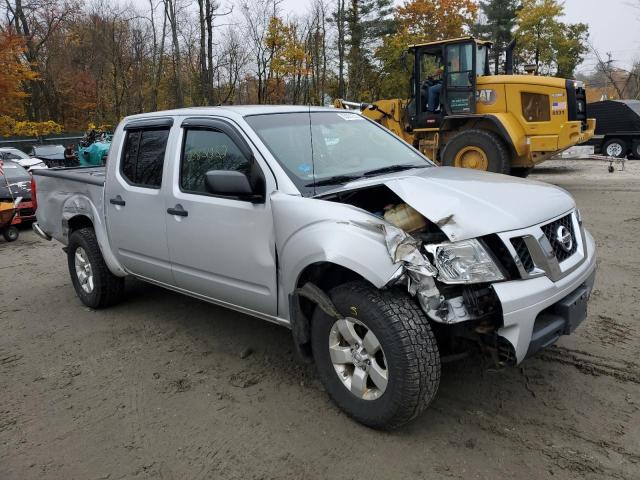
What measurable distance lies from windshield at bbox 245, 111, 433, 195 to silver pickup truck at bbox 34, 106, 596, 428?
1cm

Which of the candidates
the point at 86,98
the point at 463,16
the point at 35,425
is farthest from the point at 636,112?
the point at 86,98

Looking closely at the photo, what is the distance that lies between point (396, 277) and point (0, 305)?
5.00 meters

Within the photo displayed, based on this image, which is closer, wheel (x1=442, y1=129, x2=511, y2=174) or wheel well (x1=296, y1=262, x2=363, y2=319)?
wheel well (x1=296, y1=262, x2=363, y2=319)

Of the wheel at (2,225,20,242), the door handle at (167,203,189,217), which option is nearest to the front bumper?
the door handle at (167,203,189,217)

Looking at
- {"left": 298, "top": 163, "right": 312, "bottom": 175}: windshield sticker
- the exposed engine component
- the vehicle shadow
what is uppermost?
{"left": 298, "top": 163, "right": 312, "bottom": 175}: windshield sticker

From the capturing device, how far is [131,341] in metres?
4.50

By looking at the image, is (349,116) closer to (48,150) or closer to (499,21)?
(48,150)

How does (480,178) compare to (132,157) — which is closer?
(480,178)

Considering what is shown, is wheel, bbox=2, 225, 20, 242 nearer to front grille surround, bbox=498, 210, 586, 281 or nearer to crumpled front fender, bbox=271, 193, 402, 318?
crumpled front fender, bbox=271, 193, 402, 318

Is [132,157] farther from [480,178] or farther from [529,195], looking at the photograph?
[529,195]

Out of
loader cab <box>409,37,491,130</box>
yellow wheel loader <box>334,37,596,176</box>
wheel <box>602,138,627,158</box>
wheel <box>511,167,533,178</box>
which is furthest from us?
wheel <box>602,138,627,158</box>

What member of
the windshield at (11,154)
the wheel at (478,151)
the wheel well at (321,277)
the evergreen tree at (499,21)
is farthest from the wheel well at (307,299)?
the evergreen tree at (499,21)

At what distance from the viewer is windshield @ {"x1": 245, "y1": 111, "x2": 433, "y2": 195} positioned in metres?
3.55

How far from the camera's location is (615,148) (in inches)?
693
